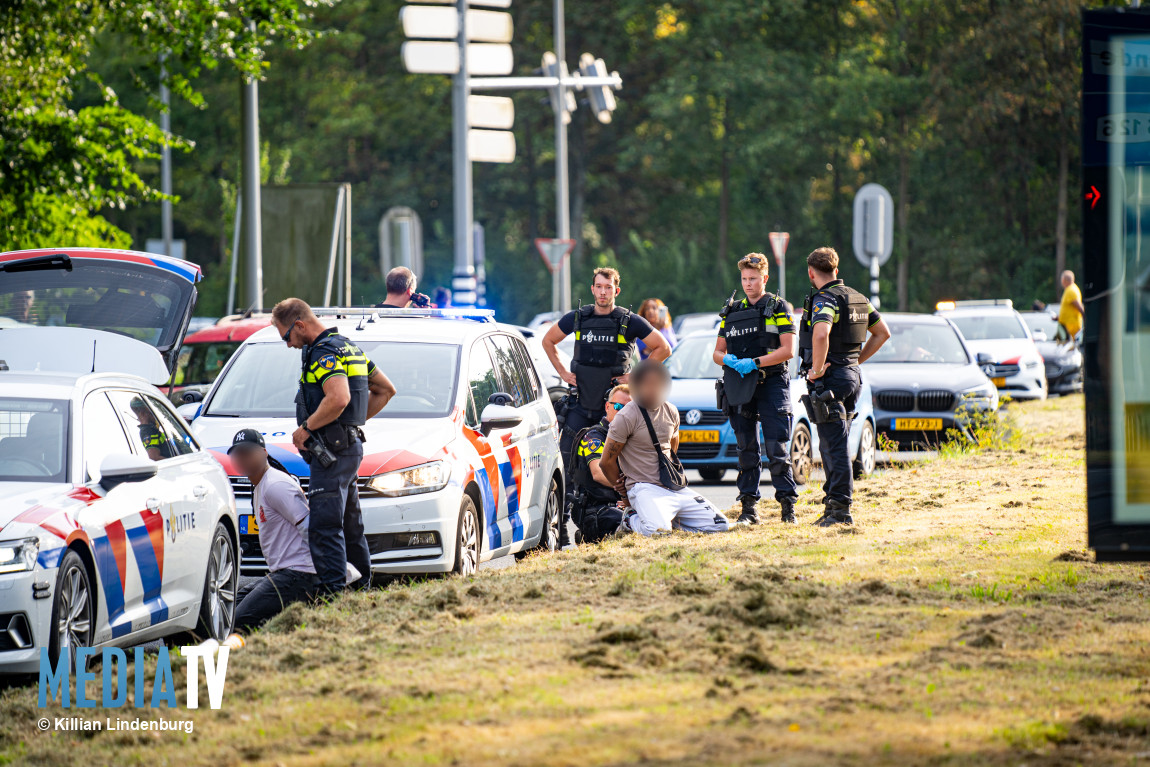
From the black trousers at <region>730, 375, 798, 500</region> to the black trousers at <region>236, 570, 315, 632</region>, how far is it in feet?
13.3

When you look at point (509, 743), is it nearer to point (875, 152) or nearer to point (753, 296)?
point (753, 296)

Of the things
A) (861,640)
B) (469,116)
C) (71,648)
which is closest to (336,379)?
(71,648)

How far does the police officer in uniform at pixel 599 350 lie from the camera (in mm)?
11898

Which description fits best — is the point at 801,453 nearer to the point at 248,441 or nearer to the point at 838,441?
the point at 838,441

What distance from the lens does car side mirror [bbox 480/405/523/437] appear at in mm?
9539

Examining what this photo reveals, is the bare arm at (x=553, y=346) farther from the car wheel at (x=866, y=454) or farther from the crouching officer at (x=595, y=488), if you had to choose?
the car wheel at (x=866, y=454)

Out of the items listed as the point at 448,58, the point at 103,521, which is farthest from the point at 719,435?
the point at 103,521

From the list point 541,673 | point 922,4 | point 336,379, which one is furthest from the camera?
point 922,4

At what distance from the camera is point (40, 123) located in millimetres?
18641

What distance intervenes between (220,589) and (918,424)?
37.0 ft

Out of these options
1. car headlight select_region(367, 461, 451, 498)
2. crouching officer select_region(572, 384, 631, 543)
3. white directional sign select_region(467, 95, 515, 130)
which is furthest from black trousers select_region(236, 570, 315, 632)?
white directional sign select_region(467, 95, 515, 130)

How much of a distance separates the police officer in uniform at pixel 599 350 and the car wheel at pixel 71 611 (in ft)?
18.3

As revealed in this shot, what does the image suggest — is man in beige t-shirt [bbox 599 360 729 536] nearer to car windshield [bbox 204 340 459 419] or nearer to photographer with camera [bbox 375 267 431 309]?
car windshield [bbox 204 340 459 419]

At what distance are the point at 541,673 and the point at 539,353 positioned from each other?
12.1 metres
